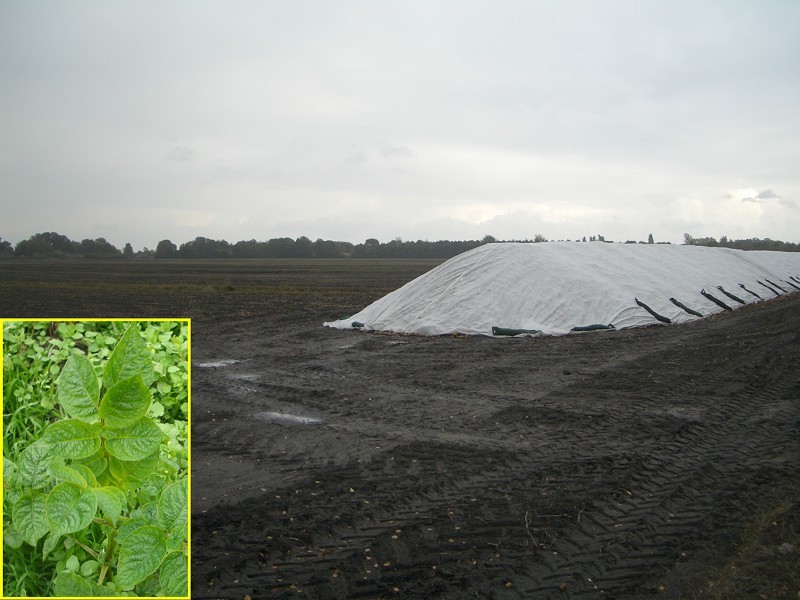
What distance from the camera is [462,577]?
3748 mm

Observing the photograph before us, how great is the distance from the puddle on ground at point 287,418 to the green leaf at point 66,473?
5814 mm

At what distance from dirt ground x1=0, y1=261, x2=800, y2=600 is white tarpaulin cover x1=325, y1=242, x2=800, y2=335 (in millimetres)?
3204

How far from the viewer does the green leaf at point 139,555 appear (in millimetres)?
1541

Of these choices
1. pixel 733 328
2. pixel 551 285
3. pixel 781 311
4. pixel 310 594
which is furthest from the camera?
pixel 781 311

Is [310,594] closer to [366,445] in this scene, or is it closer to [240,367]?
[366,445]

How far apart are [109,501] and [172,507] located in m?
0.14

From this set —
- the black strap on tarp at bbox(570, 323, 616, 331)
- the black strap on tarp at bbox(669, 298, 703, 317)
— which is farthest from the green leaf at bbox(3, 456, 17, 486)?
the black strap on tarp at bbox(669, 298, 703, 317)

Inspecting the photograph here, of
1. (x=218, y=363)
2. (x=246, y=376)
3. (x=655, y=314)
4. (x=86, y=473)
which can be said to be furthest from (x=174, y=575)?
(x=655, y=314)

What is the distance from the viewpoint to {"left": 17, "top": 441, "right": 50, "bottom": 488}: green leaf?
1525mm

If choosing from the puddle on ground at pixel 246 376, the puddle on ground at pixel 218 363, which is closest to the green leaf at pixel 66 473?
the puddle on ground at pixel 246 376

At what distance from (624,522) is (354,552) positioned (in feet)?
5.96

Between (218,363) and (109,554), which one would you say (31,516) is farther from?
(218,363)

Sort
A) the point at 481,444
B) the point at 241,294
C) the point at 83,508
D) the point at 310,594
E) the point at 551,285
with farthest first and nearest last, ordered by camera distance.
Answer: the point at 241,294
the point at 551,285
the point at 481,444
the point at 310,594
the point at 83,508

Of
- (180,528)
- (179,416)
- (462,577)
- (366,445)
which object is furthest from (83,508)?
(366,445)
